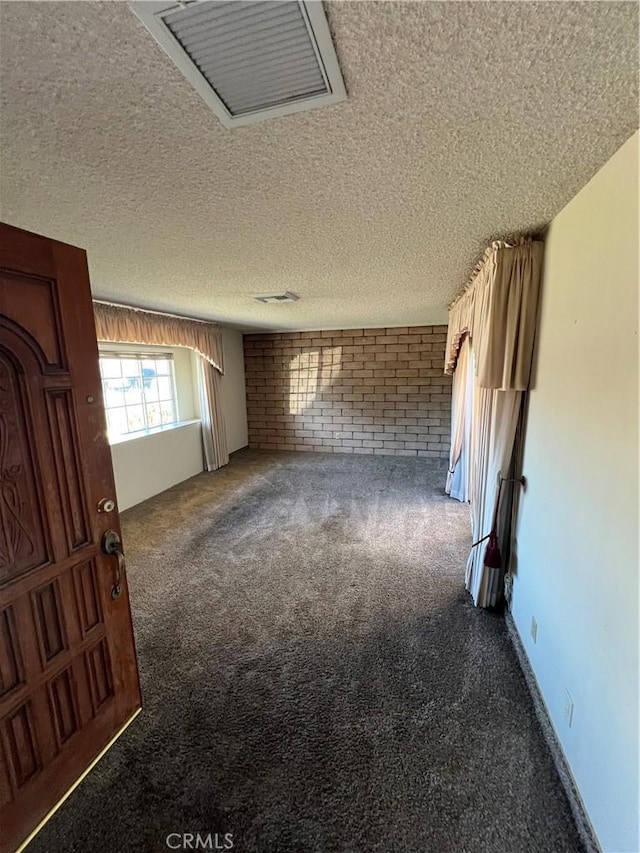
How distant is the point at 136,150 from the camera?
103cm

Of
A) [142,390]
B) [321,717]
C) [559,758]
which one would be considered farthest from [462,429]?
[142,390]

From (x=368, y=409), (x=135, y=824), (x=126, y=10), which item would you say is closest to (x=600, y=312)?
(x=126, y=10)

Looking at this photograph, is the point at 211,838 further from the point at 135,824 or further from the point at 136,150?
the point at 136,150

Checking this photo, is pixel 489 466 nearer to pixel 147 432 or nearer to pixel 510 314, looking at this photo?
pixel 510 314

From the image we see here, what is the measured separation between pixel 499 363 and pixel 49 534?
2.13 meters

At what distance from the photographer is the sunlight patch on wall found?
6.36 metres

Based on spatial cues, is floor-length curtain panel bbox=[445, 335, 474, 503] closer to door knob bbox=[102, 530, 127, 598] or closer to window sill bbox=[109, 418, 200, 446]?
door knob bbox=[102, 530, 127, 598]

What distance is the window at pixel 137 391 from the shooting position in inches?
163

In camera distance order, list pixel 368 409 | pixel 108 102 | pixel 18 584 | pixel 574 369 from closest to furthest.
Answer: pixel 108 102
pixel 18 584
pixel 574 369
pixel 368 409

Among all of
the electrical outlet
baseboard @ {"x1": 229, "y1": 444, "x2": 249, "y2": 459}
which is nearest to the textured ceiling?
the electrical outlet

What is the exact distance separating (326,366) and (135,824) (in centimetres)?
575

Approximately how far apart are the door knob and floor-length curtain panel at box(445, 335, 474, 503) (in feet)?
10.4

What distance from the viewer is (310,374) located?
6.49 meters

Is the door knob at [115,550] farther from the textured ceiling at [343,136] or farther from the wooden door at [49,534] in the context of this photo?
the textured ceiling at [343,136]
